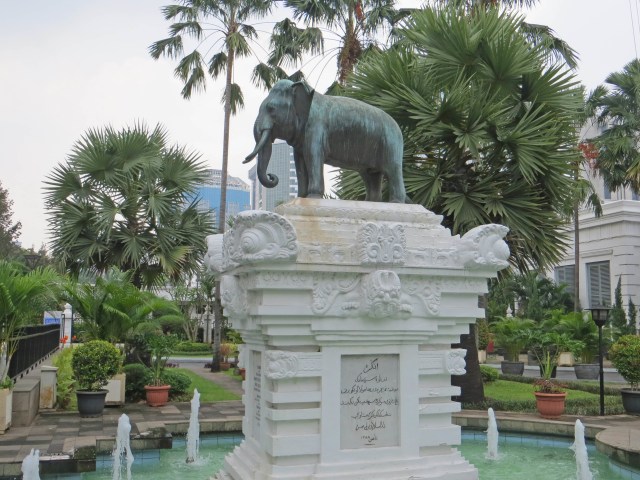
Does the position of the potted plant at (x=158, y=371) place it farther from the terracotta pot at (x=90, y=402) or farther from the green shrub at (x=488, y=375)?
the green shrub at (x=488, y=375)

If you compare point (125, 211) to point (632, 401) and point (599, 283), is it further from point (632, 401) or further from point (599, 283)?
point (599, 283)

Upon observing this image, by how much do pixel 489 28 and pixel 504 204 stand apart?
320cm

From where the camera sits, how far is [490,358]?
2759 centimetres

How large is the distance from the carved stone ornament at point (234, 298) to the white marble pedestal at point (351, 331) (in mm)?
16

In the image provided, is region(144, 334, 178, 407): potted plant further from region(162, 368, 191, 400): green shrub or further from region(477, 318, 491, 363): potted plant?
region(477, 318, 491, 363): potted plant

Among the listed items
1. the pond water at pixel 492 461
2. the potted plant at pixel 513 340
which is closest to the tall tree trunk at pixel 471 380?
the pond water at pixel 492 461

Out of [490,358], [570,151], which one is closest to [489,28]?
[570,151]

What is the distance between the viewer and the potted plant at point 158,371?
524 inches

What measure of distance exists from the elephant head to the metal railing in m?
7.97

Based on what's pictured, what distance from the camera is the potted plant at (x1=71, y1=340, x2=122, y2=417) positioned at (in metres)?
11.9

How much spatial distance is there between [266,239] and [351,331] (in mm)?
1035

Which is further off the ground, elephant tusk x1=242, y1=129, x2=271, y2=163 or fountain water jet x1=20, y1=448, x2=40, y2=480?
elephant tusk x1=242, y1=129, x2=271, y2=163

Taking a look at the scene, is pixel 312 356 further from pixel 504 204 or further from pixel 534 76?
pixel 534 76

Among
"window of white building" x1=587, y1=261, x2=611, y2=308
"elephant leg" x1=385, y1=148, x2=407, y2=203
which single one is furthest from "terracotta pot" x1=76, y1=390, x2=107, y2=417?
"window of white building" x1=587, y1=261, x2=611, y2=308
